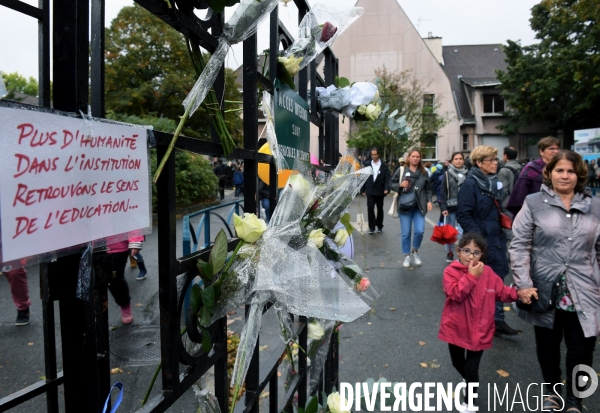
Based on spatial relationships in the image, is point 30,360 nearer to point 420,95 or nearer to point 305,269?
point 305,269

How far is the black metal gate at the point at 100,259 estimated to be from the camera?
77cm

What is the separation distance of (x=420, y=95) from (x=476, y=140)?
681cm

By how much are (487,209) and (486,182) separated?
26cm

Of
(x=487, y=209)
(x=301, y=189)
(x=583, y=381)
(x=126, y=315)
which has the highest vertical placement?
(x=301, y=189)

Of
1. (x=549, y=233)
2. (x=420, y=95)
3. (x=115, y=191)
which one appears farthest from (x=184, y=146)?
(x=420, y=95)

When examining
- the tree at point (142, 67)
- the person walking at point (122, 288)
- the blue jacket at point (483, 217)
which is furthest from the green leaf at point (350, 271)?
the tree at point (142, 67)

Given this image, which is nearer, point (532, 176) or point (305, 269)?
point (305, 269)

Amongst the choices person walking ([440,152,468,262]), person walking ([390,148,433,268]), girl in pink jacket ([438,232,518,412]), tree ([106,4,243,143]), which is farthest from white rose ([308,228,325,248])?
tree ([106,4,243,143])

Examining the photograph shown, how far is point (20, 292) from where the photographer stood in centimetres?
411

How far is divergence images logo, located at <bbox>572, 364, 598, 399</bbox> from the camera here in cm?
305

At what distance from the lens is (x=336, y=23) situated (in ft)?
6.17

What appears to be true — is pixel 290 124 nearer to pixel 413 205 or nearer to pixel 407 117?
pixel 413 205

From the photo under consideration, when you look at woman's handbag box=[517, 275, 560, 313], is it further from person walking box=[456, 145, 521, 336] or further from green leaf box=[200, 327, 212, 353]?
green leaf box=[200, 327, 212, 353]

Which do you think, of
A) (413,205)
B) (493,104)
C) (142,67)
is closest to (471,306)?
(413,205)
